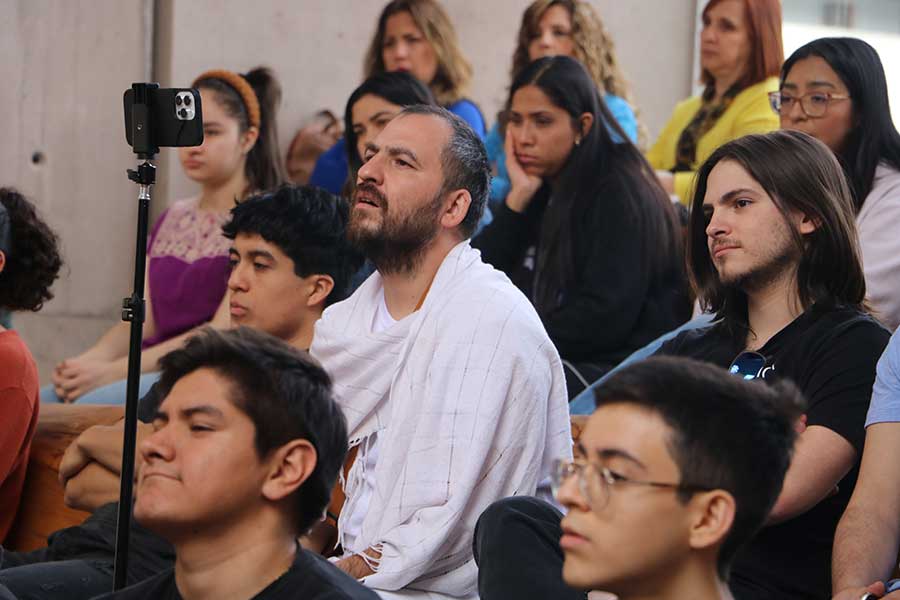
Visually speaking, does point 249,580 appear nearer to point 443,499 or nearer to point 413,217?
point 443,499

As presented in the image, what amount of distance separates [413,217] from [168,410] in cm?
104

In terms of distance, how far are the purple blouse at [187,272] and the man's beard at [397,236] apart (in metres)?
1.60

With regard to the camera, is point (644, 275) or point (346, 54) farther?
point (346, 54)

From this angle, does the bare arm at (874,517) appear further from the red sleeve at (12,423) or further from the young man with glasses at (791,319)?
the red sleeve at (12,423)

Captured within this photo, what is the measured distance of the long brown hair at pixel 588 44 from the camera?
5.06 m

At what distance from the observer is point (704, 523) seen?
194cm

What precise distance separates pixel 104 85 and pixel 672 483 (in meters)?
4.13

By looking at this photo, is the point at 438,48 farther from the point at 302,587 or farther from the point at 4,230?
the point at 302,587

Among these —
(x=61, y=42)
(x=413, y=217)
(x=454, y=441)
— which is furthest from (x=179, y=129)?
(x=61, y=42)

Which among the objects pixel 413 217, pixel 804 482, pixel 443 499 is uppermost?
pixel 413 217

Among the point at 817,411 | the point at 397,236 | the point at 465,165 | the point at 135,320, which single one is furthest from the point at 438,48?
the point at 817,411

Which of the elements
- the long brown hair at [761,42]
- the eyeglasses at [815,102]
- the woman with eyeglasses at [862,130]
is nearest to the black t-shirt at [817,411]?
the woman with eyeglasses at [862,130]

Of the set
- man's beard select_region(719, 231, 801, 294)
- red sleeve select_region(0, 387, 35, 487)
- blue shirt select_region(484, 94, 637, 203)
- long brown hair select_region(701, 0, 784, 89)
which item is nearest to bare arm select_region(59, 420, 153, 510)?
red sleeve select_region(0, 387, 35, 487)

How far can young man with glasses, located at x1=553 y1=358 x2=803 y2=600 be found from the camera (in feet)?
6.34
